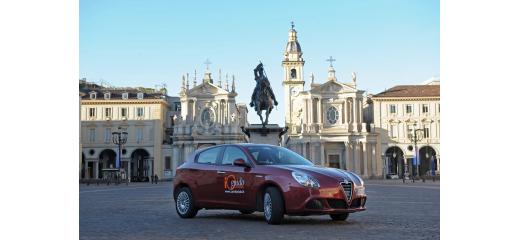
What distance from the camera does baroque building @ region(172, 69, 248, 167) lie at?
273ft

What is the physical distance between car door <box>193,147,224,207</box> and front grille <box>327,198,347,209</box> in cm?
222

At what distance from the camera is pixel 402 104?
81188 millimetres

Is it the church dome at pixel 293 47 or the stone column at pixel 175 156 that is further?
the church dome at pixel 293 47

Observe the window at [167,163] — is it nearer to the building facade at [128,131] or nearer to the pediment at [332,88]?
the building facade at [128,131]

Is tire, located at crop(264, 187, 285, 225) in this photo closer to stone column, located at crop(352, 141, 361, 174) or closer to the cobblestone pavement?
the cobblestone pavement

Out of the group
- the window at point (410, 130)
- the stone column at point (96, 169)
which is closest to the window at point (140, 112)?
the stone column at point (96, 169)

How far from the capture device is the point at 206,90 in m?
86.1

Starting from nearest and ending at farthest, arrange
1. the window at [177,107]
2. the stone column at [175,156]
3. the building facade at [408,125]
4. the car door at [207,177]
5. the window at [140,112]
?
the car door at [207,177]
the building facade at [408,125]
the stone column at [175,156]
the window at [140,112]
the window at [177,107]

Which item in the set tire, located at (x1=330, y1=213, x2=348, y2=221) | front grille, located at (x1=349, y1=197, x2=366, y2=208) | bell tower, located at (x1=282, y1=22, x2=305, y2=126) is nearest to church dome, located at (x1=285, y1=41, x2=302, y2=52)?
bell tower, located at (x1=282, y1=22, x2=305, y2=126)

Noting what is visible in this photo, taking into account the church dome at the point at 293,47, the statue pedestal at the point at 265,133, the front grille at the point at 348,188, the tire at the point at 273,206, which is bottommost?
the tire at the point at 273,206

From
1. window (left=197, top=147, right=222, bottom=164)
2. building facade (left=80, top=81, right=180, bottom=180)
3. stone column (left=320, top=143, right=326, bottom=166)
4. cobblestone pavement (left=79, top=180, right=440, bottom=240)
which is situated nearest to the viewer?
cobblestone pavement (left=79, top=180, right=440, bottom=240)

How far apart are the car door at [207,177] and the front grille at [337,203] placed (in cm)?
222

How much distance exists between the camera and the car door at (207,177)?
11.3 metres

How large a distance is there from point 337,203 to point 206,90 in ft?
252
